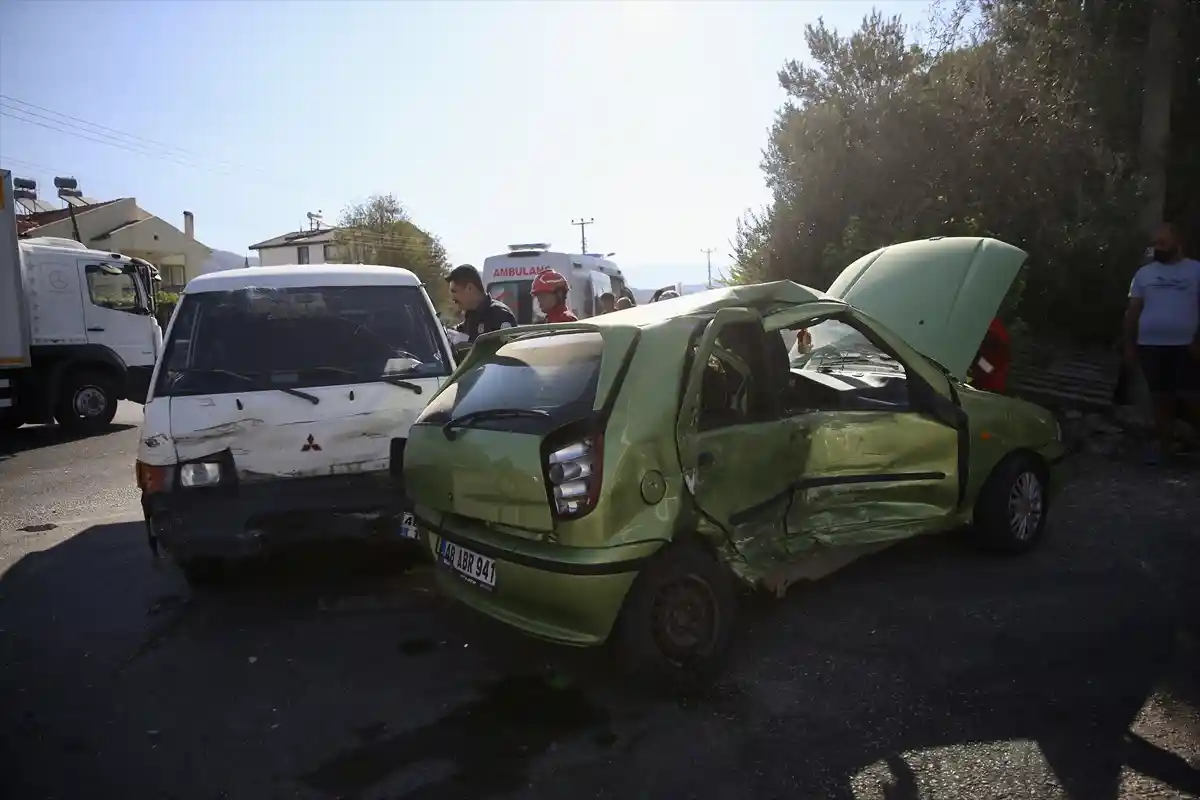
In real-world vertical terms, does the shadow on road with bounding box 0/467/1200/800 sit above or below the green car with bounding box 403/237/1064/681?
below

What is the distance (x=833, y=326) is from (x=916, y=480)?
136 centimetres

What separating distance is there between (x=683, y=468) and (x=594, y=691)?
3.54ft

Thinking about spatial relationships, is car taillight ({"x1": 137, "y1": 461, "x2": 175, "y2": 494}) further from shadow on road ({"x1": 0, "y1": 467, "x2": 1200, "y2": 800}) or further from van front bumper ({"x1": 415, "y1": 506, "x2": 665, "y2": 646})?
van front bumper ({"x1": 415, "y1": 506, "x2": 665, "y2": 646})

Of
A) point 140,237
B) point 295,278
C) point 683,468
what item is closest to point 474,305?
point 295,278

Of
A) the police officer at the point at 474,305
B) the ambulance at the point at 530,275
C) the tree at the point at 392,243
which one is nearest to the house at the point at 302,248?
the tree at the point at 392,243

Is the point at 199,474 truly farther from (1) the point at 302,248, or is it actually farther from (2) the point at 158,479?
(1) the point at 302,248

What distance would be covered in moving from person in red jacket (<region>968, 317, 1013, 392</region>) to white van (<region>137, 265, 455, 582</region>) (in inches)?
163

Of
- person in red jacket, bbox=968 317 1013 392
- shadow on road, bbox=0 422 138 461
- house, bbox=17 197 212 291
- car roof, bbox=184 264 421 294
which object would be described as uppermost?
house, bbox=17 197 212 291

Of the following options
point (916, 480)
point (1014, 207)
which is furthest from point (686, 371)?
point (1014, 207)

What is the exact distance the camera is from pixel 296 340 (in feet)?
18.1

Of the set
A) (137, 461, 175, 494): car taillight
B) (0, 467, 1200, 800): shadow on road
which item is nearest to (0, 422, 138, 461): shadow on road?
(0, 467, 1200, 800): shadow on road

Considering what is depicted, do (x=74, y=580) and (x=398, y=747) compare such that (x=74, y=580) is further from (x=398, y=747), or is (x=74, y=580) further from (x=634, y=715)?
(x=634, y=715)

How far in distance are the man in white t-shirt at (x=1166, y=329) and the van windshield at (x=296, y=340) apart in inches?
237

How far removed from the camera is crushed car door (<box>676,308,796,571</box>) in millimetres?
3889
